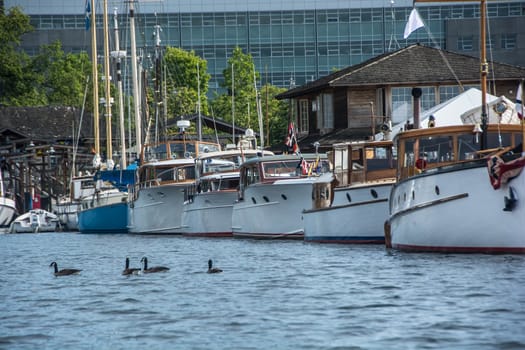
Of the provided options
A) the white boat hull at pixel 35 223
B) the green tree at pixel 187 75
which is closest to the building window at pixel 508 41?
the green tree at pixel 187 75

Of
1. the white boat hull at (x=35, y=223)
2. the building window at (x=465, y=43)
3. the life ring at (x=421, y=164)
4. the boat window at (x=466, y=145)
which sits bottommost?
the white boat hull at (x=35, y=223)

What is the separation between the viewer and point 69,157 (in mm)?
83875

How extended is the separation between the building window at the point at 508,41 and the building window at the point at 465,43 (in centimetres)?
279

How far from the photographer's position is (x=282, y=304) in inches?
805

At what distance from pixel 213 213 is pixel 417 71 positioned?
1594 cm

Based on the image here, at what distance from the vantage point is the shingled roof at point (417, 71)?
59.0 metres

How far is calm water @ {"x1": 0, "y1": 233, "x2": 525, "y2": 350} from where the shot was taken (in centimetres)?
1675

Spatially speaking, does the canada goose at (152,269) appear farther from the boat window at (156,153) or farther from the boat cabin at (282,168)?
the boat window at (156,153)

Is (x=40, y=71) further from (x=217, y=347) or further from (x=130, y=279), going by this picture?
(x=217, y=347)

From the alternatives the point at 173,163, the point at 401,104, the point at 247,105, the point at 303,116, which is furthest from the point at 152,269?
the point at 247,105

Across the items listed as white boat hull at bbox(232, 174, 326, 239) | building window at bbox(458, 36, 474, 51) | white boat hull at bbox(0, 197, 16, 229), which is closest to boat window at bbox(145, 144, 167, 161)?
white boat hull at bbox(232, 174, 326, 239)

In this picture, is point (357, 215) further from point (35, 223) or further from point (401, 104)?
point (35, 223)

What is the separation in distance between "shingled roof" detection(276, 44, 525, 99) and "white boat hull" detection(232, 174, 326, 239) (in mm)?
18201

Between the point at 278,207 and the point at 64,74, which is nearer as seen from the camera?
the point at 278,207
